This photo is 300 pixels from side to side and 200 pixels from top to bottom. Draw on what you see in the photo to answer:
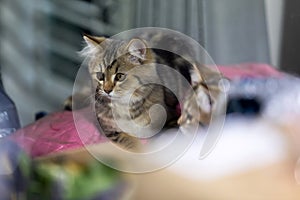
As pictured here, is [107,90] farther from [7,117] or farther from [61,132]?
[7,117]

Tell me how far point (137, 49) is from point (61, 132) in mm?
262

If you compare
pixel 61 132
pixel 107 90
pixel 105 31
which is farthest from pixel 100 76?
pixel 105 31

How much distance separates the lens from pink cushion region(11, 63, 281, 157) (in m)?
1.05

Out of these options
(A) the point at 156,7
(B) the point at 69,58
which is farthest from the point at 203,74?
(B) the point at 69,58

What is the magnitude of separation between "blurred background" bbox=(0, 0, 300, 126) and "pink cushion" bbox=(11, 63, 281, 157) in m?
0.11

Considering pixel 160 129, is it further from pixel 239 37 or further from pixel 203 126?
pixel 239 37

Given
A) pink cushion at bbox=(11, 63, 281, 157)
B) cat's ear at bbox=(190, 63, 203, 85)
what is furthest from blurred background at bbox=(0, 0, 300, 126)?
cat's ear at bbox=(190, 63, 203, 85)

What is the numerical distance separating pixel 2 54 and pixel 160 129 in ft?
2.72

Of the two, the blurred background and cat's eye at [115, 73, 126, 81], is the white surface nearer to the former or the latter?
cat's eye at [115, 73, 126, 81]

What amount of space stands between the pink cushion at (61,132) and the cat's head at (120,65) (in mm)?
105

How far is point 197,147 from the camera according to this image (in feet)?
3.25

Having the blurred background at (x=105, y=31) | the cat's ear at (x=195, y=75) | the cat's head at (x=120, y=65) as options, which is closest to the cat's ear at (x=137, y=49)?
the cat's head at (x=120, y=65)

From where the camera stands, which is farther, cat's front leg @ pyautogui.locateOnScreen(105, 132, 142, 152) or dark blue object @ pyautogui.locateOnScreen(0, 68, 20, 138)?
dark blue object @ pyautogui.locateOnScreen(0, 68, 20, 138)

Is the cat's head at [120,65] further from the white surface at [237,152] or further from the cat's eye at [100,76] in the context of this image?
the white surface at [237,152]
